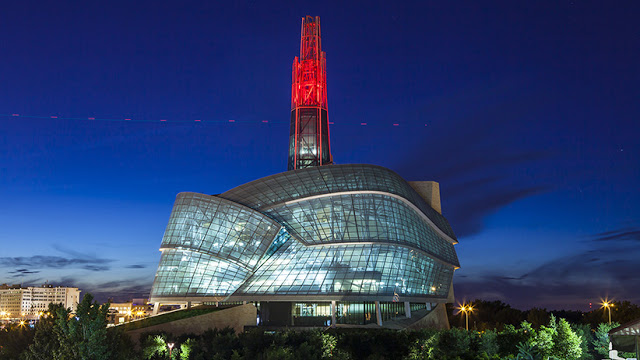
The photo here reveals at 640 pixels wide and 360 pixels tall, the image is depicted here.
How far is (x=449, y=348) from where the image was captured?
38875mm

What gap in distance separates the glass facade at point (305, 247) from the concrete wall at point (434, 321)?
261cm

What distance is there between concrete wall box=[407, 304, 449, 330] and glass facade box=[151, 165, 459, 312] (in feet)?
8.58

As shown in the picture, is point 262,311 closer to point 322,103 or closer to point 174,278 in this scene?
point 174,278

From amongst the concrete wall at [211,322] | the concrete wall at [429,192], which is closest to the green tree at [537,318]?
the concrete wall at [429,192]

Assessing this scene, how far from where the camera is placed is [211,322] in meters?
57.5

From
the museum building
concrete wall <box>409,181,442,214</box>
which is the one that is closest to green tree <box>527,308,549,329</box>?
concrete wall <box>409,181,442,214</box>

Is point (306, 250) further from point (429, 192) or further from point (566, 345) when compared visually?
point (566, 345)

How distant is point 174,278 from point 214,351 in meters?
31.3

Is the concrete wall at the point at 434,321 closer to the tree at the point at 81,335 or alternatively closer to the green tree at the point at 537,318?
the green tree at the point at 537,318

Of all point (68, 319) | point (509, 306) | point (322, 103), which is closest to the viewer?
point (68, 319)

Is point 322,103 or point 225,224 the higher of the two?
point 322,103

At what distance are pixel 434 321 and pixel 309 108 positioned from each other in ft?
187

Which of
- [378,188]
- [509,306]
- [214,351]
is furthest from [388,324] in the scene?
[509,306]

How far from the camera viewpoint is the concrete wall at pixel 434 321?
67.5 meters
